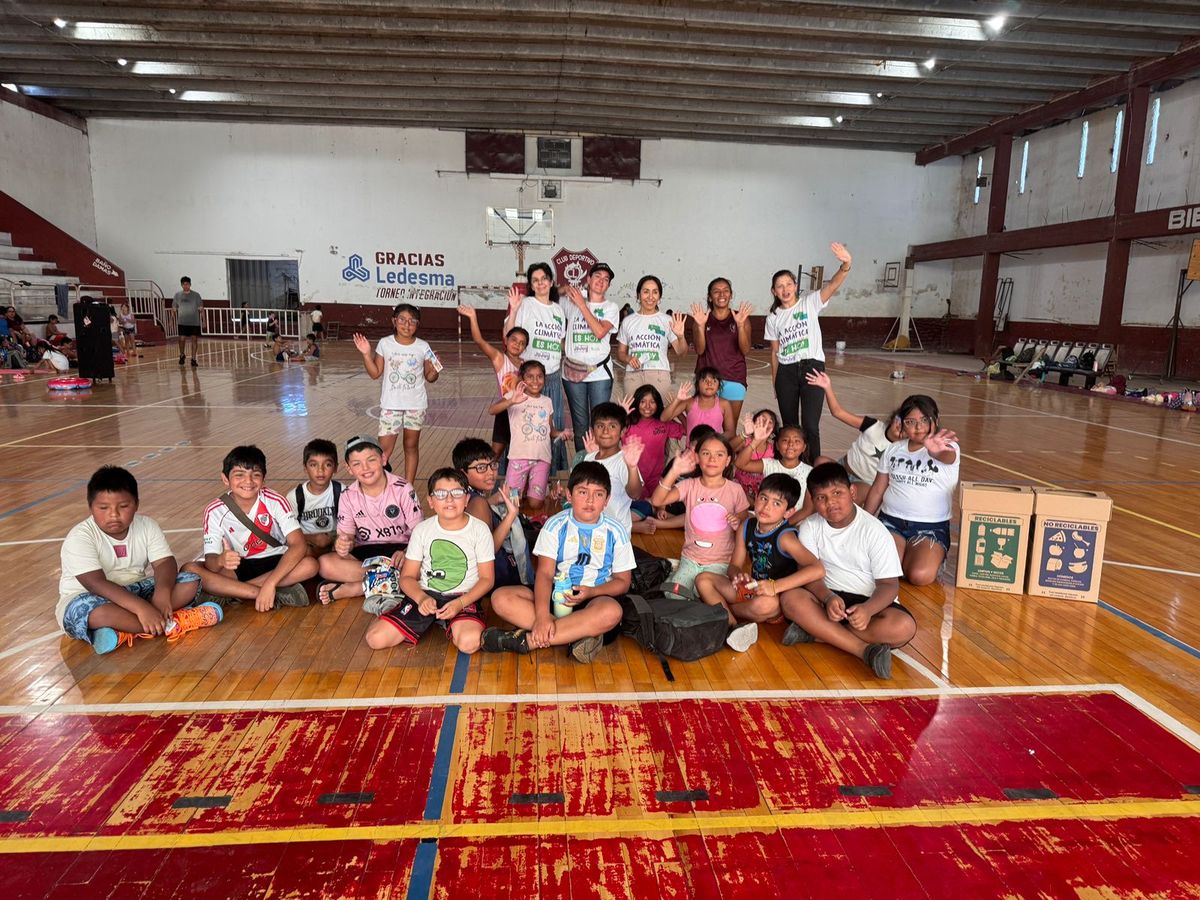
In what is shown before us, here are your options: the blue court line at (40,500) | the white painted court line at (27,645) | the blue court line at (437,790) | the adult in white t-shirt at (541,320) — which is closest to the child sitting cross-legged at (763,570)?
the blue court line at (437,790)

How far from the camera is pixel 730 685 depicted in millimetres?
3475

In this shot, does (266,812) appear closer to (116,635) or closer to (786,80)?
(116,635)

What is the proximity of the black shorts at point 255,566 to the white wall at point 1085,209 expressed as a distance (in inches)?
726

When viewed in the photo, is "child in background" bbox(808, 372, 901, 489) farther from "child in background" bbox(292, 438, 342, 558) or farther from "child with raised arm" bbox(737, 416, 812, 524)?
"child in background" bbox(292, 438, 342, 558)

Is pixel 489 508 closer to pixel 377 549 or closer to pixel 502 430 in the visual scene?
pixel 377 549

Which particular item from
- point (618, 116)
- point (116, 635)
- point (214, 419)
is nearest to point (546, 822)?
point (116, 635)

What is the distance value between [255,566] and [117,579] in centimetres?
66

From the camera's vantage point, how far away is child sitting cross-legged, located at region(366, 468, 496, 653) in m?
3.76

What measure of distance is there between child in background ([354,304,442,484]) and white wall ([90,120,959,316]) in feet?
59.9

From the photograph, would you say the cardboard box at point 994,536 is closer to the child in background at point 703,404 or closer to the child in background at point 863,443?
the child in background at point 863,443

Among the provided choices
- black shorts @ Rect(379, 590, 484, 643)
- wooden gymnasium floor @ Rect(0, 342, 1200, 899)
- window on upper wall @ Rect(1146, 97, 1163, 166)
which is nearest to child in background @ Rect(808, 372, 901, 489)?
wooden gymnasium floor @ Rect(0, 342, 1200, 899)

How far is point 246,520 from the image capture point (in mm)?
4168

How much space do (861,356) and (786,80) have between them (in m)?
8.52

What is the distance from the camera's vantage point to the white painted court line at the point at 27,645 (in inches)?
144
